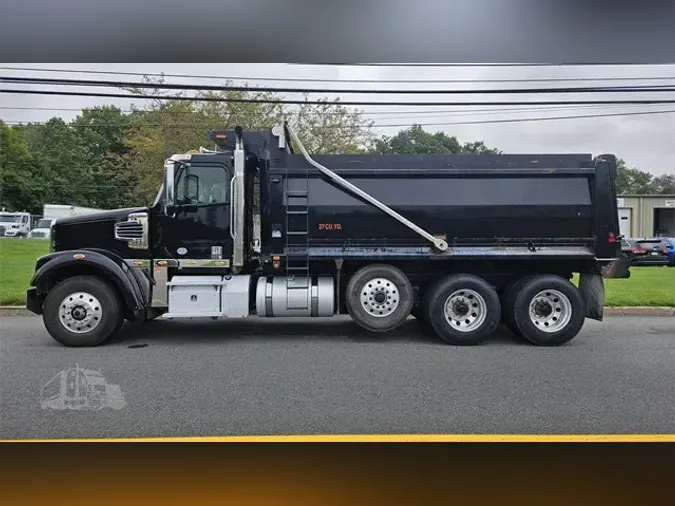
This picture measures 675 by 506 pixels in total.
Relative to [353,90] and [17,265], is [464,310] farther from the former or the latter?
[17,265]

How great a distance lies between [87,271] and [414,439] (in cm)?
444

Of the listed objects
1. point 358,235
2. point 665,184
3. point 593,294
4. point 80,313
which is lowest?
point 80,313

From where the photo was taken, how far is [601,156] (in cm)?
599

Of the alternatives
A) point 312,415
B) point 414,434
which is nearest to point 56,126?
point 312,415

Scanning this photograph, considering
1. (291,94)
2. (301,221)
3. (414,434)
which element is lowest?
(414,434)

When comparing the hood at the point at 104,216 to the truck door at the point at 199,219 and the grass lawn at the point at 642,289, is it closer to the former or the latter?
the truck door at the point at 199,219

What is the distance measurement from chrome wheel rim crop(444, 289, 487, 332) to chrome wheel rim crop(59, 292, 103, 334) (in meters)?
3.98

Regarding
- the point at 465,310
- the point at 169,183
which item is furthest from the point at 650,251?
the point at 169,183

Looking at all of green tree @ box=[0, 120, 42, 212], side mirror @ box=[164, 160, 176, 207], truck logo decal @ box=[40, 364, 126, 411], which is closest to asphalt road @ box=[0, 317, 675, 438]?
truck logo decal @ box=[40, 364, 126, 411]

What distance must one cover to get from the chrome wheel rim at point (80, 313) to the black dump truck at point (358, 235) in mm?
191

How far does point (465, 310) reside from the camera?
20.5 ft
